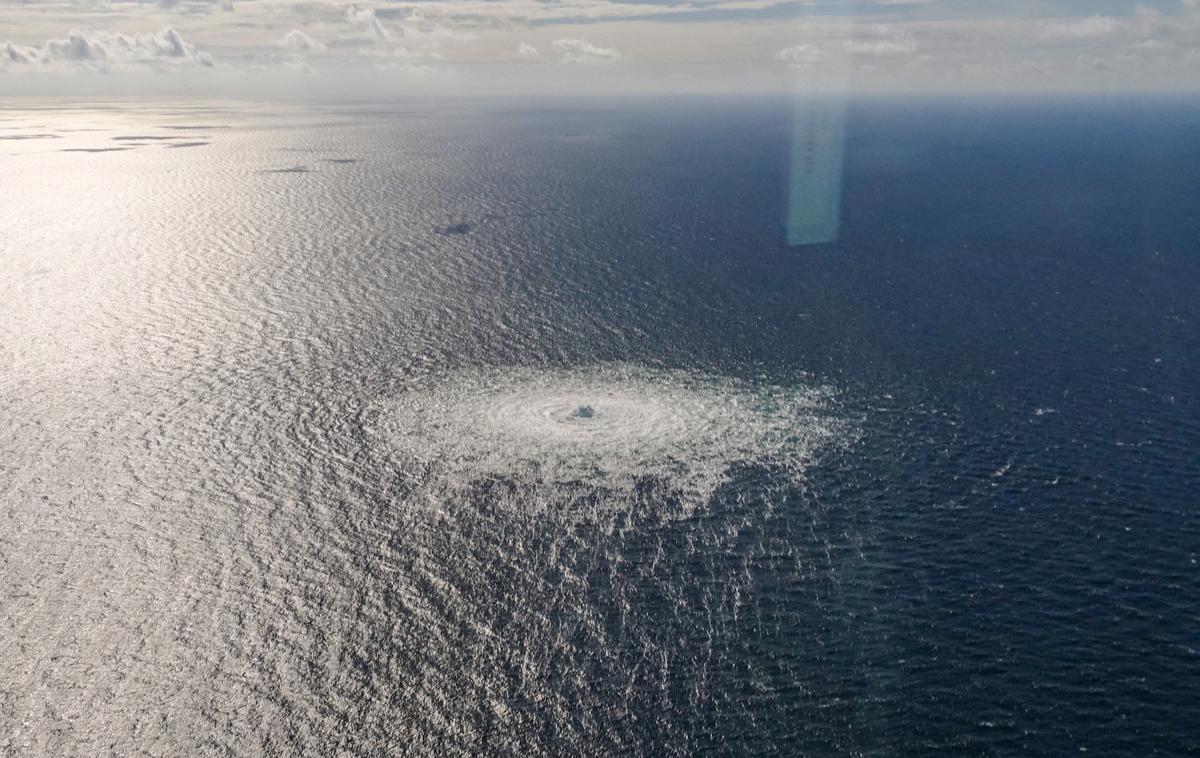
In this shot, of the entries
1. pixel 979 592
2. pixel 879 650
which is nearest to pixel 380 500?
pixel 879 650

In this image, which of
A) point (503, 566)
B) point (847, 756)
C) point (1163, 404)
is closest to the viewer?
point (847, 756)

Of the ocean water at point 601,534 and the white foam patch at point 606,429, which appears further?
the white foam patch at point 606,429

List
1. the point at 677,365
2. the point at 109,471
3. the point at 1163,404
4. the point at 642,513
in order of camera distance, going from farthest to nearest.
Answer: the point at 677,365
the point at 1163,404
the point at 109,471
the point at 642,513

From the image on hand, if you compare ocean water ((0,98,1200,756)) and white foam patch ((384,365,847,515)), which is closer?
ocean water ((0,98,1200,756))

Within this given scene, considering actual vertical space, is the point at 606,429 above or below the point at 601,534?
above

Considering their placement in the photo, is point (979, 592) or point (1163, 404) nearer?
point (979, 592)

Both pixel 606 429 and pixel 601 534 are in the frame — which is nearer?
pixel 601 534

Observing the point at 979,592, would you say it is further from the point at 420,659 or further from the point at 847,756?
the point at 420,659
